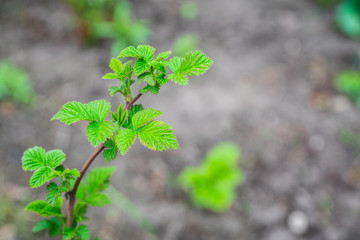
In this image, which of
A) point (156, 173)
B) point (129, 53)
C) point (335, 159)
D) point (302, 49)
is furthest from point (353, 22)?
point (129, 53)

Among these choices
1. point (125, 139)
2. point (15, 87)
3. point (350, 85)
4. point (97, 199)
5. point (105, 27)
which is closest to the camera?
point (125, 139)

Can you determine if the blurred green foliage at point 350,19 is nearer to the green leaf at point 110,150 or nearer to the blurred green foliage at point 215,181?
the blurred green foliage at point 215,181

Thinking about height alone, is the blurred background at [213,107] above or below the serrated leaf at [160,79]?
above

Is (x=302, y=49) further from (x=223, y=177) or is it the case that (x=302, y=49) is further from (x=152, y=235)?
(x=152, y=235)

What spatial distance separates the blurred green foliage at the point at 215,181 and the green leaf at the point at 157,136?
6.11 ft

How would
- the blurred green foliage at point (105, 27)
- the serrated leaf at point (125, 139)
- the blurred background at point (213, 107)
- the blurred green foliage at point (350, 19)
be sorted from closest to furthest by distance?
the serrated leaf at point (125, 139) → the blurred background at point (213, 107) → the blurred green foliage at point (105, 27) → the blurred green foliage at point (350, 19)

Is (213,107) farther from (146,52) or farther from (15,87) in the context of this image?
(146,52)

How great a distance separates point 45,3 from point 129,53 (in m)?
3.87

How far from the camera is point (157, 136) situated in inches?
30.5

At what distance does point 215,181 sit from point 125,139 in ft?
6.58

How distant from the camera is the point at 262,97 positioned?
3.56 meters

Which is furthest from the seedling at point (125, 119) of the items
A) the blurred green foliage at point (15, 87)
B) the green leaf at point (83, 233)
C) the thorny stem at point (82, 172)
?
the blurred green foliage at point (15, 87)

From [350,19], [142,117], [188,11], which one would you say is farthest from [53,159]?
[350,19]

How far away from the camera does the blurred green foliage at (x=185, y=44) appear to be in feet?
12.6
